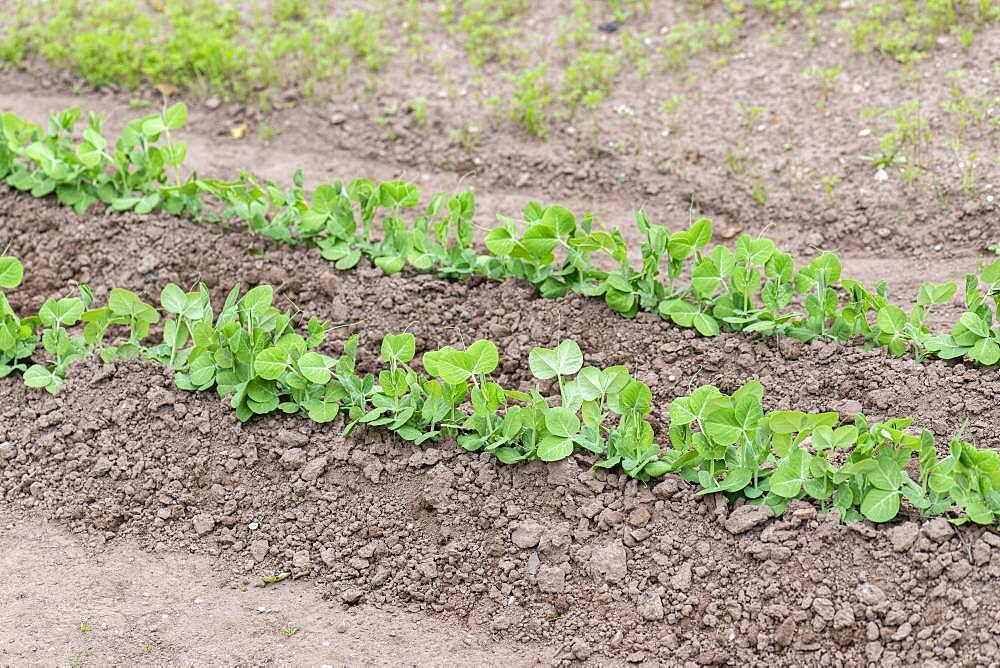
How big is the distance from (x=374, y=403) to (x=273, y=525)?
20.2 inches

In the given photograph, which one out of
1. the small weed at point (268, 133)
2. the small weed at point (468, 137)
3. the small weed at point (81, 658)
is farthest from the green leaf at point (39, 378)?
the small weed at point (468, 137)

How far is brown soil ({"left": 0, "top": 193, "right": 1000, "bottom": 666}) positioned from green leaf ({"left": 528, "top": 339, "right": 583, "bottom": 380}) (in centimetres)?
30

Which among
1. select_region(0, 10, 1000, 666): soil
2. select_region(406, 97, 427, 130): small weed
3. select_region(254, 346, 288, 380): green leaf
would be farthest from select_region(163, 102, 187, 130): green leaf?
select_region(254, 346, 288, 380): green leaf

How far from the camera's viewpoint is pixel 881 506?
3545mm

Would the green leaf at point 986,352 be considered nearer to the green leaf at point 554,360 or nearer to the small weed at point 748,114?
the green leaf at point 554,360

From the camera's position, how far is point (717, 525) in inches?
147

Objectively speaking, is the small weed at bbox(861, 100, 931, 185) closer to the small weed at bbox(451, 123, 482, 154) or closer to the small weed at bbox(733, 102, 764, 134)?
the small weed at bbox(733, 102, 764, 134)

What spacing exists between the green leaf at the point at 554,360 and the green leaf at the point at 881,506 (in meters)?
1.00

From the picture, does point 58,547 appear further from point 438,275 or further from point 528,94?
point 528,94

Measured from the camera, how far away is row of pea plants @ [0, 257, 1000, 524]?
3.57 m

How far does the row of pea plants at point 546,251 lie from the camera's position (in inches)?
172

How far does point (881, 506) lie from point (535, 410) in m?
1.08

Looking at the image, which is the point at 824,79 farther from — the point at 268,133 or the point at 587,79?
the point at 268,133

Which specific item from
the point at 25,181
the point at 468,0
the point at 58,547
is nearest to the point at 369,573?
the point at 58,547
